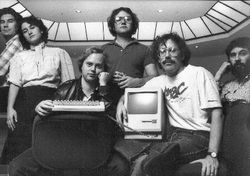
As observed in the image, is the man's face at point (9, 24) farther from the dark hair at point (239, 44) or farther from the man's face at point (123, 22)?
the dark hair at point (239, 44)

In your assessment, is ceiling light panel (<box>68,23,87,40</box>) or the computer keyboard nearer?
the computer keyboard

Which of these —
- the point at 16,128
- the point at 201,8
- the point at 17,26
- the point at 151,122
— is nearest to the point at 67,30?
the point at 201,8

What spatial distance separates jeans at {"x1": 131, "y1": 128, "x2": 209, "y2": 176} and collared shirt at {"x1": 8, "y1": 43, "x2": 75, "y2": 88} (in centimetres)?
86

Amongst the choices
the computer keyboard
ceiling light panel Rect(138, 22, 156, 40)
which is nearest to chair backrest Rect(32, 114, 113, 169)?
the computer keyboard

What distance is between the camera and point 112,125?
1491mm

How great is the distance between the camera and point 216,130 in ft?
5.03

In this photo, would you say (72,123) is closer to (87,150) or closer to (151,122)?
(87,150)

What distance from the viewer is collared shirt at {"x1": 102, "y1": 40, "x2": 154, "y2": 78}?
2.01m

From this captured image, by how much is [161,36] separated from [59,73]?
735mm

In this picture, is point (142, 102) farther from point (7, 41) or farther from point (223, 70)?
point (7, 41)

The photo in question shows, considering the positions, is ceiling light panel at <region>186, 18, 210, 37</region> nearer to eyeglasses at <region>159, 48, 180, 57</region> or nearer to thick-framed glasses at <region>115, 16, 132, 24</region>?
thick-framed glasses at <region>115, 16, 132, 24</region>

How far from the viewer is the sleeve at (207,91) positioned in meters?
1.60

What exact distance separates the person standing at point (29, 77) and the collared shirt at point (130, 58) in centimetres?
31

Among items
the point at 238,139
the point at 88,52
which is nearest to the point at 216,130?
the point at 238,139
